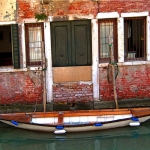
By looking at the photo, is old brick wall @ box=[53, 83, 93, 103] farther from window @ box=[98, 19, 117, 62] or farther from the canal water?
the canal water

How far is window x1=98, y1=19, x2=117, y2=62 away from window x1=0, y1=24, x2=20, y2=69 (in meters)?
2.18

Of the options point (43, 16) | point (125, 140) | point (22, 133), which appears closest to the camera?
point (125, 140)

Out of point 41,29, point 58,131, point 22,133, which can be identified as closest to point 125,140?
point 58,131

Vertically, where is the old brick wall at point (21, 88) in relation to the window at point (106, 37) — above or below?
below

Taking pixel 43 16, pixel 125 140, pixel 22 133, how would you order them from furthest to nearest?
pixel 43 16, pixel 22 133, pixel 125 140

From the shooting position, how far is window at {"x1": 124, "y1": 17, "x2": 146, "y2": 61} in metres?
8.92

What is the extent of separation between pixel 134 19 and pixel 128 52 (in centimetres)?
88

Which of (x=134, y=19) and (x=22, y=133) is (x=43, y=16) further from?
(x=22, y=133)

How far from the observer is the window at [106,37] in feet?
29.1

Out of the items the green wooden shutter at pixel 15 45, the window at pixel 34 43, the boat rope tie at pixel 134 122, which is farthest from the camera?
the window at pixel 34 43

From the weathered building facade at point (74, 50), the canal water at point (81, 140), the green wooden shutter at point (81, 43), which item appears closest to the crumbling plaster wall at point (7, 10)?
the weathered building facade at point (74, 50)

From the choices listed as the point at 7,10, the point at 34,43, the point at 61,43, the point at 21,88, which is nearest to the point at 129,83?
the point at 61,43

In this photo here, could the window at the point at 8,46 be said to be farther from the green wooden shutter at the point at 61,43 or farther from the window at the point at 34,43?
the green wooden shutter at the point at 61,43

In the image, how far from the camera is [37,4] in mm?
8703
